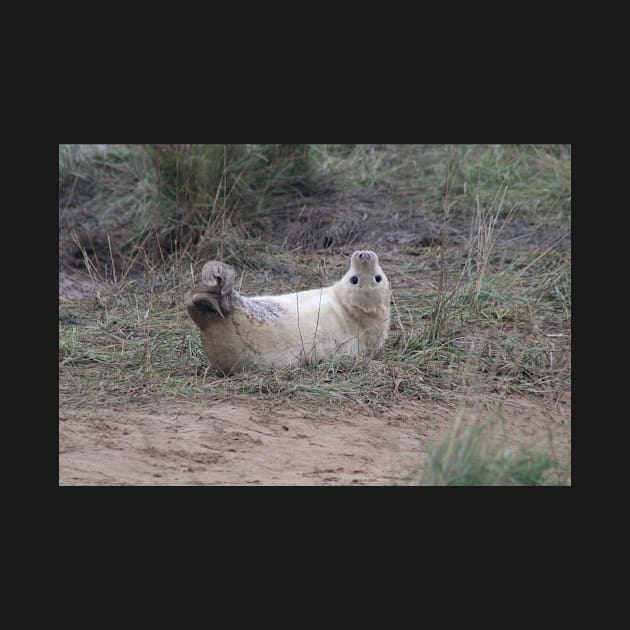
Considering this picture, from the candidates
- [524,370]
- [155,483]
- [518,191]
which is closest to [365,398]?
[524,370]

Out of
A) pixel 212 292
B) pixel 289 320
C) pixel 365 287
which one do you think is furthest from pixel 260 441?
pixel 365 287

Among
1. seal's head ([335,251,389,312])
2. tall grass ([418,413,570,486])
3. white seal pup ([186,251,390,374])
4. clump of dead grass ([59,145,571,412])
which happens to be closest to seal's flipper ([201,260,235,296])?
white seal pup ([186,251,390,374])

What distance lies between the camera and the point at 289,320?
5.18m

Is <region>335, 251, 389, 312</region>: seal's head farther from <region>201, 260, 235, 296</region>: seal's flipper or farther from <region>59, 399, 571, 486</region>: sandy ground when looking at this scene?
<region>201, 260, 235, 296</region>: seal's flipper

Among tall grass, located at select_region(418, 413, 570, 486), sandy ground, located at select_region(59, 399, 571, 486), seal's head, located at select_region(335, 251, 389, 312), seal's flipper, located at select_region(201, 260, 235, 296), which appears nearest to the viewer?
tall grass, located at select_region(418, 413, 570, 486)

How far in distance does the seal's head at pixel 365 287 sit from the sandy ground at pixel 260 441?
2.41 ft

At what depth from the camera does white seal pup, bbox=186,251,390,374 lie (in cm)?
485

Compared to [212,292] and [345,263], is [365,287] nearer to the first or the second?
[212,292]

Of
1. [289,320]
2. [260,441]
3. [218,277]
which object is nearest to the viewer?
[260,441]

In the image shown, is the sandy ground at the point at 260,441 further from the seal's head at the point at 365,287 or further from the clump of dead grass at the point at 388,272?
the seal's head at the point at 365,287

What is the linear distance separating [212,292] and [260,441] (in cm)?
95

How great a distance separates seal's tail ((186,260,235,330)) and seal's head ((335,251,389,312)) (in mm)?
876

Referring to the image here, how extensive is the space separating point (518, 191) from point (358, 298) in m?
3.91

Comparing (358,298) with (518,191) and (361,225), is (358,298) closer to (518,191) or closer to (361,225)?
(361,225)
